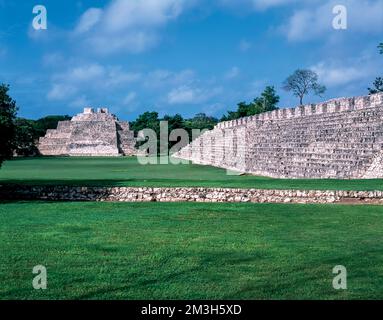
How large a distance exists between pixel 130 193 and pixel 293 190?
14.1 ft

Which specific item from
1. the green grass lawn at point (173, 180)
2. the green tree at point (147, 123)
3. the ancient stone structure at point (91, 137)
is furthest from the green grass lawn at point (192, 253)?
the ancient stone structure at point (91, 137)

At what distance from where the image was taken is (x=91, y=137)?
7219 cm

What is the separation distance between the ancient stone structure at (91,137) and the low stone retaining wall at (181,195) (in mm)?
52032

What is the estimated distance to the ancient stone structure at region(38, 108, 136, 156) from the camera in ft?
228

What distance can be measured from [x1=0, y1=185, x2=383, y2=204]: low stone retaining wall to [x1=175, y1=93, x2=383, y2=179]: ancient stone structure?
13.4 ft

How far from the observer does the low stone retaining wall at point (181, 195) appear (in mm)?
12953

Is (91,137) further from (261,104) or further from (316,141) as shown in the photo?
(316,141)

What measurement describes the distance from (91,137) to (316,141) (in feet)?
180

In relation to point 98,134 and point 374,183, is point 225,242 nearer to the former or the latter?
point 374,183

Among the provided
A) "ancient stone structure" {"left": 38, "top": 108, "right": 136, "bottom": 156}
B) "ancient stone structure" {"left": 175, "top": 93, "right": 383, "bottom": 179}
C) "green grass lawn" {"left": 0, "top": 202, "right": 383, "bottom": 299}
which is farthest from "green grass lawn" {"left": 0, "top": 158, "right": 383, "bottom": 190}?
"ancient stone structure" {"left": 38, "top": 108, "right": 136, "bottom": 156}

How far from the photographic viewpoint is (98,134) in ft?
238

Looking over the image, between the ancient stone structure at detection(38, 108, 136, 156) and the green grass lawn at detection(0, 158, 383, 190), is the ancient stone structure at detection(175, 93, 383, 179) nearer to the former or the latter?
the green grass lawn at detection(0, 158, 383, 190)

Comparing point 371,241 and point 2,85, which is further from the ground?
point 2,85
